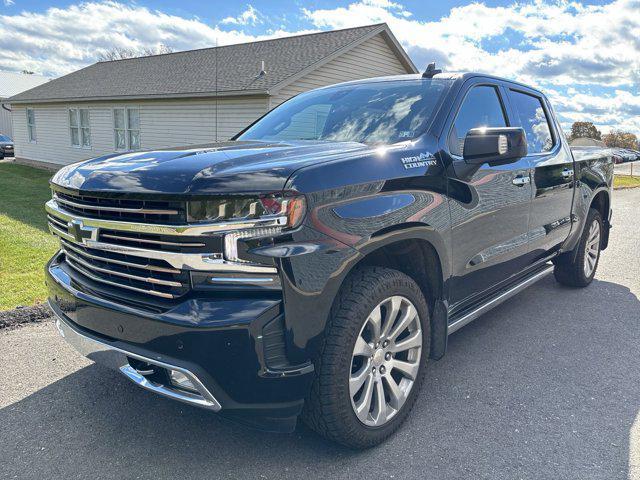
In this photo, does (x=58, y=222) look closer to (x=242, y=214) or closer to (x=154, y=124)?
(x=242, y=214)

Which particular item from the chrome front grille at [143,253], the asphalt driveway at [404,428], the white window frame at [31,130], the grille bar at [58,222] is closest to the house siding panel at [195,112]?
the white window frame at [31,130]

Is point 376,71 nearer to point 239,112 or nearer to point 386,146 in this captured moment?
point 239,112

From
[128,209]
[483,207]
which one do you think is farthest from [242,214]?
[483,207]

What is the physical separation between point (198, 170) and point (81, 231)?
75cm

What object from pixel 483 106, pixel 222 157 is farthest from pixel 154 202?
pixel 483 106

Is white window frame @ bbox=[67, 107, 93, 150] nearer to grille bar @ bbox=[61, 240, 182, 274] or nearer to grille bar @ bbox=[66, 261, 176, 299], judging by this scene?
grille bar @ bbox=[66, 261, 176, 299]

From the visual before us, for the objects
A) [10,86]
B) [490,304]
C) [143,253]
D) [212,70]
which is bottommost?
[490,304]

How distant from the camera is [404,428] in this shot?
9.72ft

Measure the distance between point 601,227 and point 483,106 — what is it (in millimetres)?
3163

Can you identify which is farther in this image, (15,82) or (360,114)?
(15,82)

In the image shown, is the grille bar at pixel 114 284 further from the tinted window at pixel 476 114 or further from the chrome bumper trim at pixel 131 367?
the tinted window at pixel 476 114

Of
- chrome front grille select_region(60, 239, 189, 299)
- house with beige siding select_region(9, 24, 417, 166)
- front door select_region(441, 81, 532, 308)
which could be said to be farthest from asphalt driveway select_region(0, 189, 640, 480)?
house with beige siding select_region(9, 24, 417, 166)

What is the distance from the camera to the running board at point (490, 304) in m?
3.37

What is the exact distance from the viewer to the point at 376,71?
16547 millimetres
